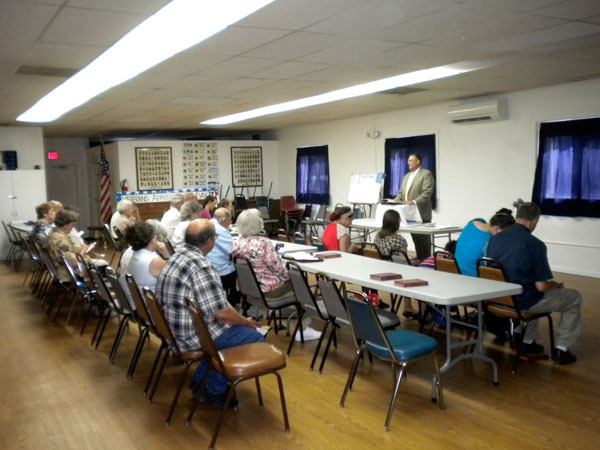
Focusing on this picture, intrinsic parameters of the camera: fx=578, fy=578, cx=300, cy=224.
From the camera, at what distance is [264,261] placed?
16.1 ft

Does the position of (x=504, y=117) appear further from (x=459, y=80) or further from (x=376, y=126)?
(x=376, y=126)

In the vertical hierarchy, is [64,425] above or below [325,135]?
below

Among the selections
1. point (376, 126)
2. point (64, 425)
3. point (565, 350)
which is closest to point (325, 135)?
point (376, 126)

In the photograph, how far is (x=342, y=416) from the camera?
11.6 ft

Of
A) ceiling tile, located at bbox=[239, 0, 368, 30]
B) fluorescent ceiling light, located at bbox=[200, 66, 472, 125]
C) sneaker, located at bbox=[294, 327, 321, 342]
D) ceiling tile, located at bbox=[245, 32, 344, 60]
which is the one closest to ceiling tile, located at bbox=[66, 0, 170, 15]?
ceiling tile, located at bbox=[239, 0, 368, 30]

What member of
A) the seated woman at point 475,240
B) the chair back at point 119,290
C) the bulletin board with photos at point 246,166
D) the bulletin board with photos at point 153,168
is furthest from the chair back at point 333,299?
the bulletin board with photos at point 246,166

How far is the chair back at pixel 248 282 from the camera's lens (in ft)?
15.5

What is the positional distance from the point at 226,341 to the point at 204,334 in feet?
1.33

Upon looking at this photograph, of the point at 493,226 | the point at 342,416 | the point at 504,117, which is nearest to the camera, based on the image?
the point at 342,416

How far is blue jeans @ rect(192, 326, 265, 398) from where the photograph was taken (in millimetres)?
3518

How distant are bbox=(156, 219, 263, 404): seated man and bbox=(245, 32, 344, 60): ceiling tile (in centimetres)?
181

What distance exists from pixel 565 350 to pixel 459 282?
3.55 ft

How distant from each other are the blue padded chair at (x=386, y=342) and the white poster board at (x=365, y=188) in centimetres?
729

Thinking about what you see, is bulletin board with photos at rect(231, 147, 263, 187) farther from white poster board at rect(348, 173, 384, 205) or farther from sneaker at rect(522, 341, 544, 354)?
sneaker at rect(522, 341, 544, 354)
